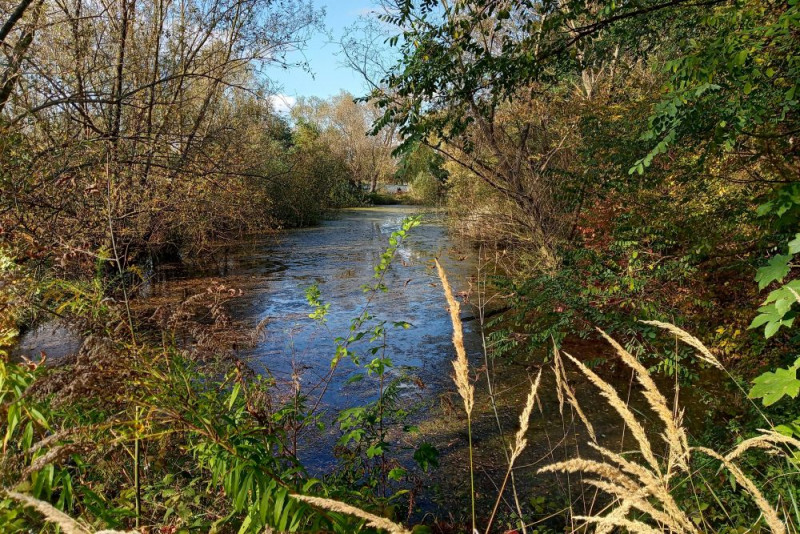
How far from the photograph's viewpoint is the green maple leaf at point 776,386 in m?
1.77

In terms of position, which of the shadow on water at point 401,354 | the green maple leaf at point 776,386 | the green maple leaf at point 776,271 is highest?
the green maple leaf at point 776,271

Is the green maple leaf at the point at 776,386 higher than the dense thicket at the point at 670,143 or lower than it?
lower

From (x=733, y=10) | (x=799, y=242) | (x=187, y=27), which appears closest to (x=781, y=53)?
(x=733, y=10)

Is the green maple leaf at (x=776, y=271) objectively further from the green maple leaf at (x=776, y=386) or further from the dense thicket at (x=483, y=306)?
the green maple leaf at (x=776, y=386)

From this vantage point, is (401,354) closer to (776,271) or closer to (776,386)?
(776,271)

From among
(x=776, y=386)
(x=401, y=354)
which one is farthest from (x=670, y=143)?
(x=401, y=354)

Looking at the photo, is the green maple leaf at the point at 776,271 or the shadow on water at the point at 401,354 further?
the shadow on water at the point at 401,354

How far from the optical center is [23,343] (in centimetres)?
800

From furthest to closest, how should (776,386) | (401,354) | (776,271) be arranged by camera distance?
(401,354), (776,271), (776,386)

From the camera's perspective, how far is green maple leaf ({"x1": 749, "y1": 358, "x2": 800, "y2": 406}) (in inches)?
69.7

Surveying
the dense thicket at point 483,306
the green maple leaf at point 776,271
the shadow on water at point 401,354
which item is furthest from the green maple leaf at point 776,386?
the shadow on water at point 401,354

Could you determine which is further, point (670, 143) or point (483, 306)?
point (483, 306)

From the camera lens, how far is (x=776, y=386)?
1831 millimetres

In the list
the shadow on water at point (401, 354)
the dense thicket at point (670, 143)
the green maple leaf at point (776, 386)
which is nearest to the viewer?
the green maple leaf at point (776, 386)
